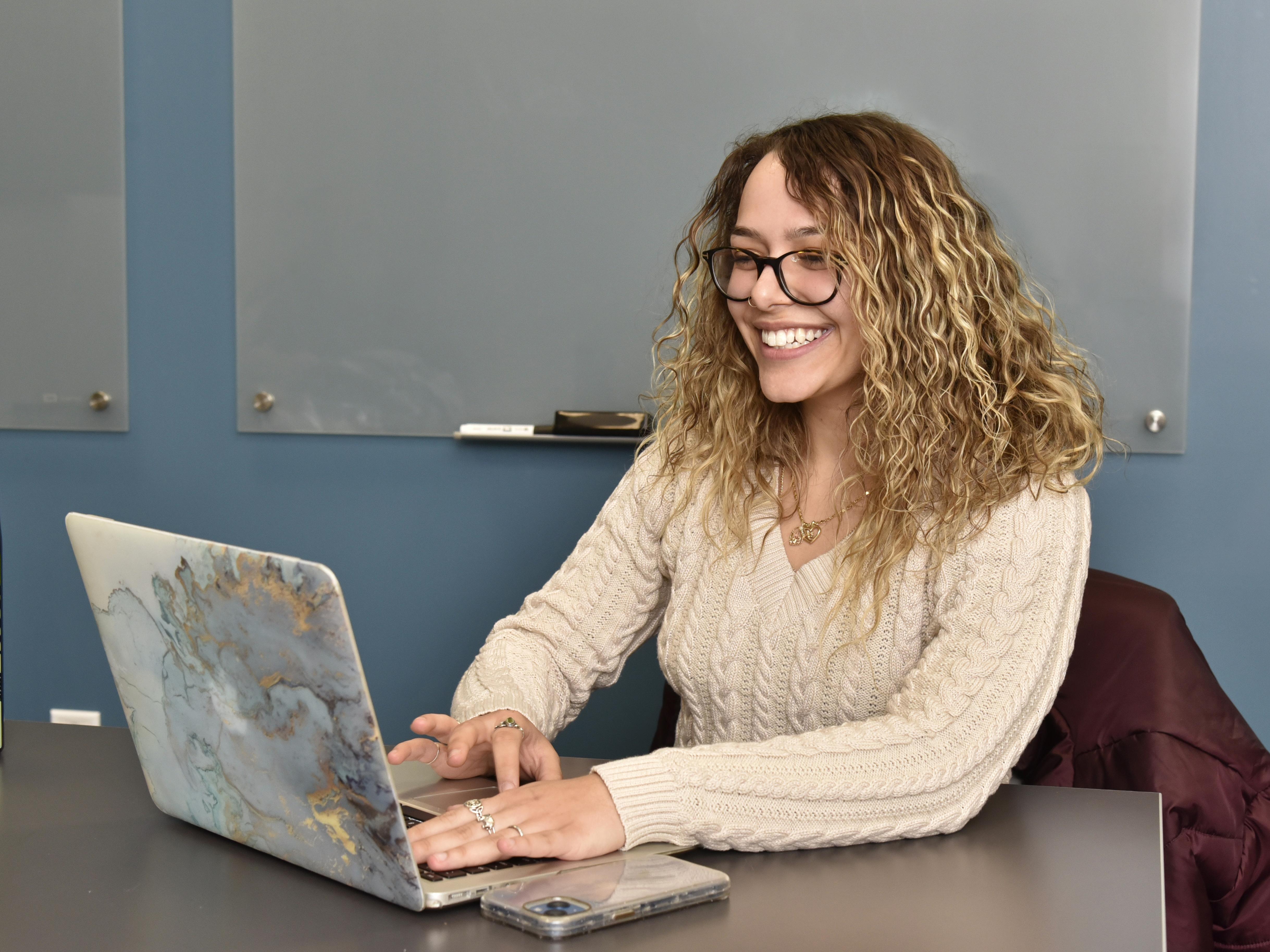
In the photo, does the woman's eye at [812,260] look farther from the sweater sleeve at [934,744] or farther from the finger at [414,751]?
the finger at [414,751]

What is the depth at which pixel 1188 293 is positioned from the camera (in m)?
1.98

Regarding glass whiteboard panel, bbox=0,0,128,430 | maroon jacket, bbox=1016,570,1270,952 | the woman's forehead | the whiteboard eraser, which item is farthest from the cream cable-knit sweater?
glass whiteboard panel, bbox=0,0,128,430

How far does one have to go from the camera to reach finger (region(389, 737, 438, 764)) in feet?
3.30

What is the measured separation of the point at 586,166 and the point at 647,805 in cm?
157

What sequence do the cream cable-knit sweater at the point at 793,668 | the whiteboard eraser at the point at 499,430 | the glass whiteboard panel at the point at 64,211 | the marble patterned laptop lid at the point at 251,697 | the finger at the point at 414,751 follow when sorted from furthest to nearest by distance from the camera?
the glass whiteboard panel at the point at 64,211, the whiteboard eraser at the point at 499,430, the finger at the point at 414,751, the cream cable-knit sweater at the point at 793,668, the marble patterned laptop lid at the point at 251,697

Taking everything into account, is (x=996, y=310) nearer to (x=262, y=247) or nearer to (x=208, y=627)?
(x=208, y=627)

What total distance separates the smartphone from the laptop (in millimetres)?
22

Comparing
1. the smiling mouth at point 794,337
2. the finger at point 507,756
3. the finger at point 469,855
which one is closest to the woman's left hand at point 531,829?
the finger at point 469,855

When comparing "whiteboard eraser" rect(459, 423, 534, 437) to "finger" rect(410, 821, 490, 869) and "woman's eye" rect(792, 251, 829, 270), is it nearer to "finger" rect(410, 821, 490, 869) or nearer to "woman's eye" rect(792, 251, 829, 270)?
"woman's eye" rect(792, 251, 829, 270)

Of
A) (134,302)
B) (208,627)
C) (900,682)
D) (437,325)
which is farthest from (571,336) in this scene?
(208,627)

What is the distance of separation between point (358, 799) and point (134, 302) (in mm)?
1997

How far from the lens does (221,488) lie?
95.5 inches

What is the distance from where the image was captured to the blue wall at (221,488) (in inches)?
90.3

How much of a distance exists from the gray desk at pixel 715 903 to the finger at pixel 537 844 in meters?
0.08
